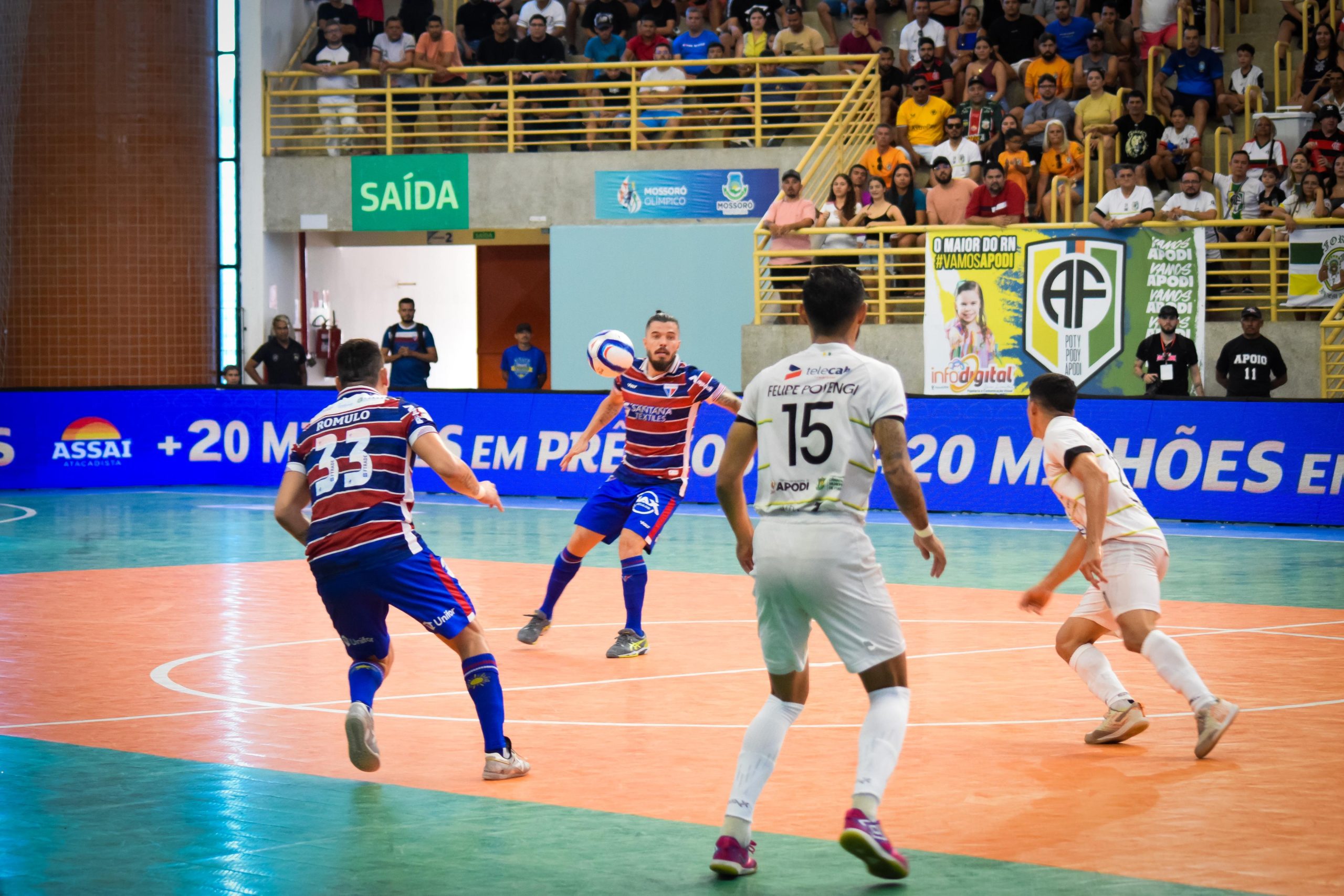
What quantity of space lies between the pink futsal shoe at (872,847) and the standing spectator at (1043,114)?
61.3 feet

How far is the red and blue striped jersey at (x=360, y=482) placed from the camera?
726 centimetres

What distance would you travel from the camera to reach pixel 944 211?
75.3 ft

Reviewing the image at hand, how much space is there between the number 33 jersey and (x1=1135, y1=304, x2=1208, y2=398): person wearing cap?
14955 millimetres

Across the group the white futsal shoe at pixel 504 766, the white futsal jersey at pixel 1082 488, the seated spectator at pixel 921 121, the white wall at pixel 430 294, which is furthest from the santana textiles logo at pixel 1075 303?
the white futsal shoe at pixel 504 766

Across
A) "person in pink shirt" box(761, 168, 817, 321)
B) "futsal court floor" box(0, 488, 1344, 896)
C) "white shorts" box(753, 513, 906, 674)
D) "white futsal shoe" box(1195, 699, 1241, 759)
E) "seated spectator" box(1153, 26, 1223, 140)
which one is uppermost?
"seated spectator" box(1153, 26, 1223, 140)

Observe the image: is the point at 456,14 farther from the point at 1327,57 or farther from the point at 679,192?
the point at 1327,57

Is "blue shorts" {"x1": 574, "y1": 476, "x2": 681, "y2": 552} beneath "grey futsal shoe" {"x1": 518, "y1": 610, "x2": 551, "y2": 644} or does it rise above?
above

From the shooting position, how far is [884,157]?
24.0m

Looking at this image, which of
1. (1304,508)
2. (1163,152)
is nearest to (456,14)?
(1163,152)

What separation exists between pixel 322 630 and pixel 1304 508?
454 inches

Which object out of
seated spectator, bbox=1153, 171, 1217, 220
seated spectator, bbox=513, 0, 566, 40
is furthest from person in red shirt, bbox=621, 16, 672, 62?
seated spectator, bbox=1153, 171, 1217, 220

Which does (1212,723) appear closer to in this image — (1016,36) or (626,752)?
(626,752)

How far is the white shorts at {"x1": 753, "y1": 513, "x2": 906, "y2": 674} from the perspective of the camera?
5809mm

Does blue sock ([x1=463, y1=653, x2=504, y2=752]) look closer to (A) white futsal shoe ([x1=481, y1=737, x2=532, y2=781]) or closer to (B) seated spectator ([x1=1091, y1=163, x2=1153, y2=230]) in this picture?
(A) white futsal shoe ([x1=481, y1=737, x2=532, y2=781])
